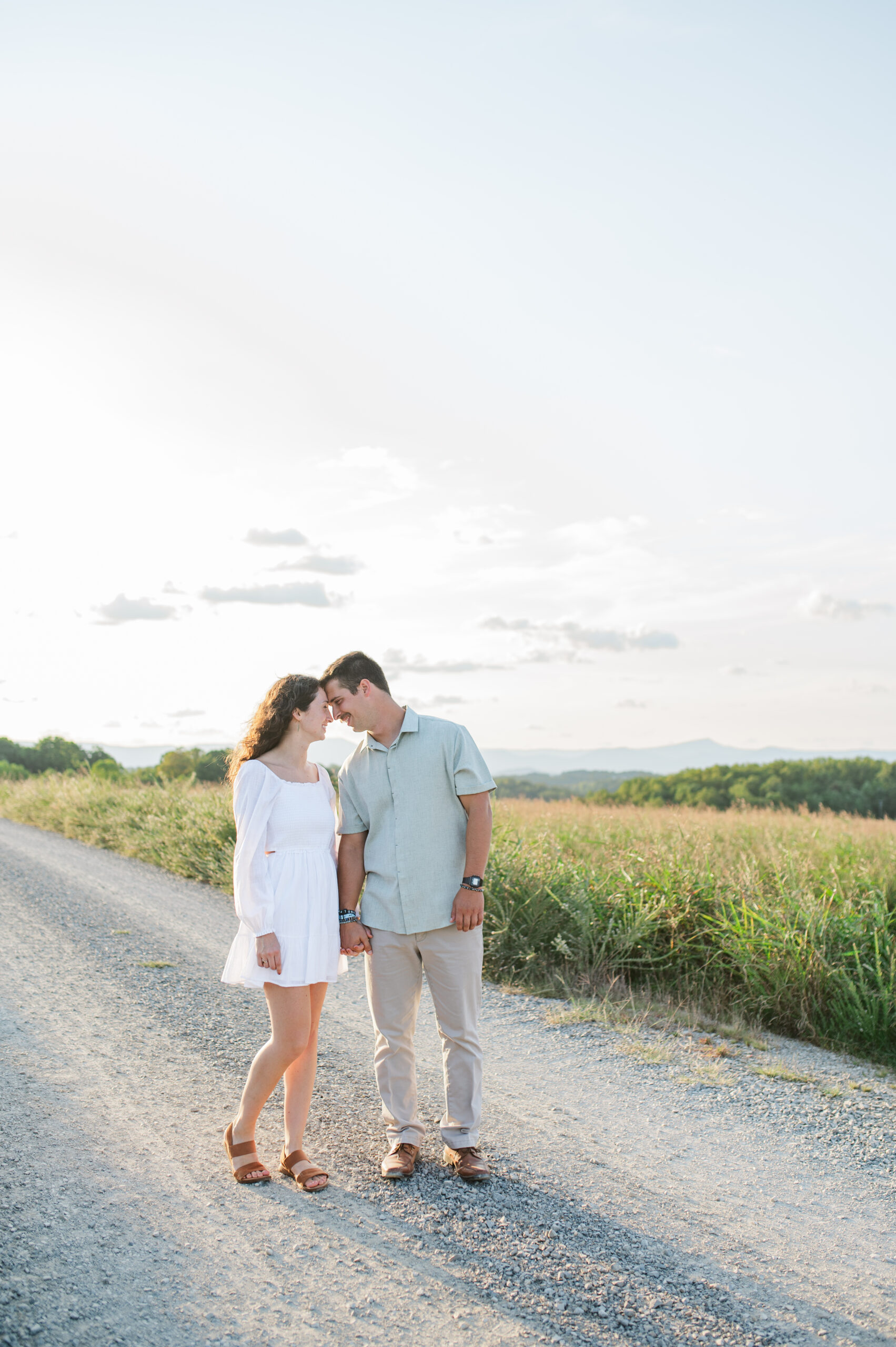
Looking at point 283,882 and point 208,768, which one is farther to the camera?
point 208,768

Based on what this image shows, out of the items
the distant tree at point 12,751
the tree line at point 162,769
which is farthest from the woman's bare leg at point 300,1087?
the distant tree at point 12,751

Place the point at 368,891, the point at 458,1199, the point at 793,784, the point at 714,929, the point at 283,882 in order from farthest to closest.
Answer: the point at 793,784, the point at 714,929, the point at 368,891, the point at 283,882, the point at 458,1199

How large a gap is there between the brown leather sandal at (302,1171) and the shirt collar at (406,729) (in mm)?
1629

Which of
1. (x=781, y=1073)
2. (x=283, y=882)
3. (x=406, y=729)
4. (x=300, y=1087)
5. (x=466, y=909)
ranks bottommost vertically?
(x=781, y=1073)

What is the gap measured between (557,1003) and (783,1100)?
184 centimetres

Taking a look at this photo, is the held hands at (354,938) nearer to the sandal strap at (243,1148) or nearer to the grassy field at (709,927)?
the sandal strap at (243,1148)

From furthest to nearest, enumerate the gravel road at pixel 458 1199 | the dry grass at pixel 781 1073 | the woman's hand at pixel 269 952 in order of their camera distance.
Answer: the dry grass at pixel 781 1073 < the woman's hand at pixel 269 952 < the gravel road at pixel 458 1199

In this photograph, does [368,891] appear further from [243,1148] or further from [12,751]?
[12,751]

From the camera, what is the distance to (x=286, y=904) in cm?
343

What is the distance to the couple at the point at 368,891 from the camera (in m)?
3.44

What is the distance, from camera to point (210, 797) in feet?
48.4

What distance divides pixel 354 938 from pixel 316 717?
917 millimetres

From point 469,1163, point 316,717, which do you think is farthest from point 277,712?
point 469,1163

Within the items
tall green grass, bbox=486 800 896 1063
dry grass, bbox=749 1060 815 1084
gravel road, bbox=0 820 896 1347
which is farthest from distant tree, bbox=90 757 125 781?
dry grass, bbox=749 1060 815 1084
